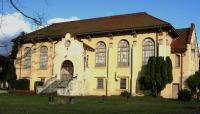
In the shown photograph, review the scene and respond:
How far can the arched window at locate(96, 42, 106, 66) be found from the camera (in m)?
51.9

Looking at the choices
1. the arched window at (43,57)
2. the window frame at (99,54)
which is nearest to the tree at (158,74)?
the window frame at (99,54)

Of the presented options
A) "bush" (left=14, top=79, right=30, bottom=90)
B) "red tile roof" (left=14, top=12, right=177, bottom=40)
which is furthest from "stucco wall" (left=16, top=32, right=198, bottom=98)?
"bush" (left=14, top=79, right=30, bottom=90)

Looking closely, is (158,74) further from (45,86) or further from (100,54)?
(45,86)

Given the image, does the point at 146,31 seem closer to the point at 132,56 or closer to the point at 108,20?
the point at 132,56

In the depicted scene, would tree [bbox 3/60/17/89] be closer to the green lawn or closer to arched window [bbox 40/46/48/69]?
arched window [bbox 40/46/48/69]

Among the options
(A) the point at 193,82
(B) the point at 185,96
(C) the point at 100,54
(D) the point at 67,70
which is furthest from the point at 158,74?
(D) the point at 67,70

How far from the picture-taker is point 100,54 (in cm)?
5228

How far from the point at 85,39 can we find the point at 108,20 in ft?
14.3

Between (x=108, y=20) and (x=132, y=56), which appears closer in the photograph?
(x=132, y=56)

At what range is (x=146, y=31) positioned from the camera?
4853cm

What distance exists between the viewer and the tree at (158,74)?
4516cm

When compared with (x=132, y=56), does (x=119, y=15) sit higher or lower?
higher

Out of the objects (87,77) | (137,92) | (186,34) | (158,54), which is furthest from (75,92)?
(186,34)

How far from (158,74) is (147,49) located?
4.59 metres
